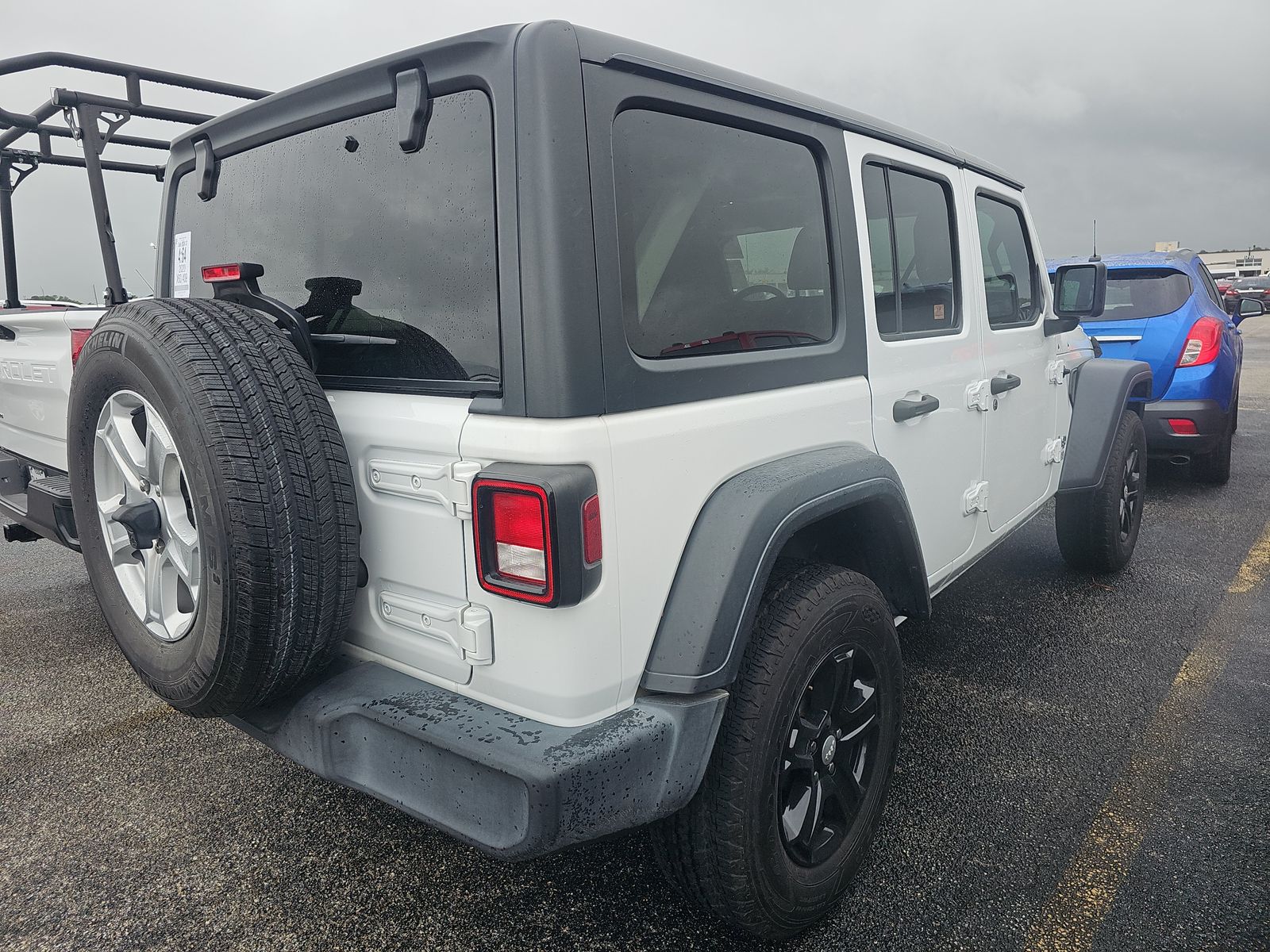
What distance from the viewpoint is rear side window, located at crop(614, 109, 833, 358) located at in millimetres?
1702

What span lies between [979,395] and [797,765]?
1.58 metres

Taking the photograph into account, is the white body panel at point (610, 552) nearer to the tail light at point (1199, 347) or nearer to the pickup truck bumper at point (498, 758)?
the pickup truck bumper at point (498, 758)

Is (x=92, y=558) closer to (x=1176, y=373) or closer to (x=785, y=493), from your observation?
(x=785, y=493)

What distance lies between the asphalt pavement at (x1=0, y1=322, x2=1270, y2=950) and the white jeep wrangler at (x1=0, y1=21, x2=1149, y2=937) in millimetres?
344

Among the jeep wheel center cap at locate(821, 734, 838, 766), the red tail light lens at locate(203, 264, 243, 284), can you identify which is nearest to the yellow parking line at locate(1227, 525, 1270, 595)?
the jeep wheel center cap at locate(821, 734, 838, 766)

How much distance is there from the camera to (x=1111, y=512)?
4.18 meters

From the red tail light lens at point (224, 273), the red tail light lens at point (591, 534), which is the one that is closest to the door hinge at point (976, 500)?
the red tail light lens at point (591, 534)

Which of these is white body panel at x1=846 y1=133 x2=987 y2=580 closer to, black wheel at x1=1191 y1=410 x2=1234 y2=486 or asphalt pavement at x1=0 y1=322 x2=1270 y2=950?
asphalt pavement at x1=0 y1=322 x2=1270 y2=950

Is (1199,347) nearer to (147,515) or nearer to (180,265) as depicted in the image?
(180,265)

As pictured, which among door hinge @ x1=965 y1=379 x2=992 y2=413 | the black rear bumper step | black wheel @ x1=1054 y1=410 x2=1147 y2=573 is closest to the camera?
door hinge @ x1=965 y1=379 x2=992 y2=413

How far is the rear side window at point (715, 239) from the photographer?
5.58ft

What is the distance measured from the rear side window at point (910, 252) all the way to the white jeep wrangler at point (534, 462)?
114 millimetres

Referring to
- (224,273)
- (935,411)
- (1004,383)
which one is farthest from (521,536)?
(1004,383)

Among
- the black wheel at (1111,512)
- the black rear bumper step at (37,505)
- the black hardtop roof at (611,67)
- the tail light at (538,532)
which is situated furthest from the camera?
the black wheel at (1111,512)
